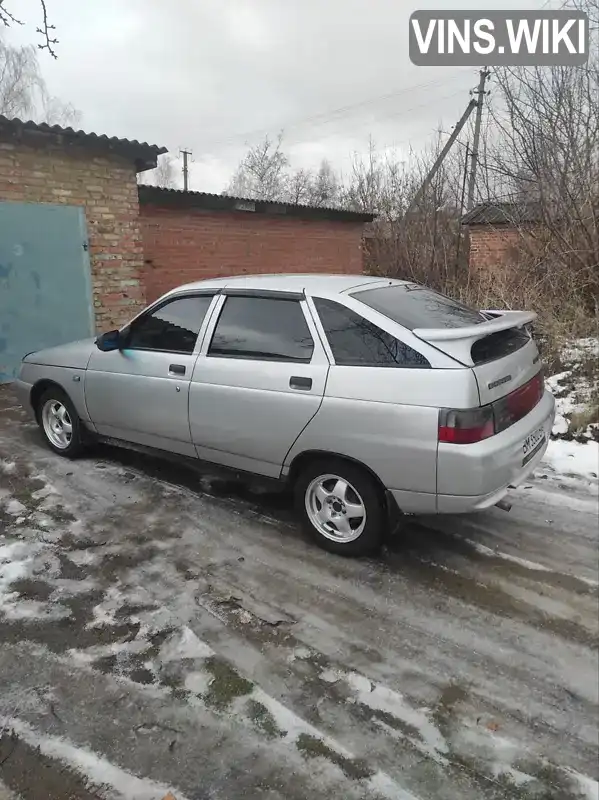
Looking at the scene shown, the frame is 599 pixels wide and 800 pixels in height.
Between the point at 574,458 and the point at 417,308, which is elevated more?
the point at 417,308

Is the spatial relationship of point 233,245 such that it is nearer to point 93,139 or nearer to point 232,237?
point 232,237

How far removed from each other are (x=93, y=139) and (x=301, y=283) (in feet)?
20.0

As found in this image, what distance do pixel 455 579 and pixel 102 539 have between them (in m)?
2.23

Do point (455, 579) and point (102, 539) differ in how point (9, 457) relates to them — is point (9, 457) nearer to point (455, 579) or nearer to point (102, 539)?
point (102, 539)

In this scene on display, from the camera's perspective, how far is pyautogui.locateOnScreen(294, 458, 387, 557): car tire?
3.13 m

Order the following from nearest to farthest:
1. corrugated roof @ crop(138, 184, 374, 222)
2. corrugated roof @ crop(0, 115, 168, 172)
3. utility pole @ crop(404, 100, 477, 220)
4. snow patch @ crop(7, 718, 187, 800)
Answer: snow patch @ crop(7, 718, 187, 800)
corrugated roof @ crop(0, 115, 168, 172)
corrugated roof @ crop(138, 184, 374, 222)
utility pole @ crop(404, 100, 477, 220)

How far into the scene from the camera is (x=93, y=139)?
791 cm

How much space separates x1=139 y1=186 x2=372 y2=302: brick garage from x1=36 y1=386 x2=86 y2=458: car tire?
215 inches

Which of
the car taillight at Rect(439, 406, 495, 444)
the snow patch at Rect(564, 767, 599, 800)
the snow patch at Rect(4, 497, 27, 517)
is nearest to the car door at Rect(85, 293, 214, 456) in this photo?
the snow patch at Rect(4, 497, 27, 517)

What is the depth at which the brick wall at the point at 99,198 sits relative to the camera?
745 cm

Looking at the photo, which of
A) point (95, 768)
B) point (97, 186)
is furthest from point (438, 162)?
point (95, 768)

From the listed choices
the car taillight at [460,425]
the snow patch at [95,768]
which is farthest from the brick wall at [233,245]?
the snow patch at [95,768]

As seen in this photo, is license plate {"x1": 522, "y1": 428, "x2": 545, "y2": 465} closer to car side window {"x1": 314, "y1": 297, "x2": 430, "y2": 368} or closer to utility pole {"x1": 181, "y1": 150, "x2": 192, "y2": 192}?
car side window {"x1": 314, "y1": 297, "x2": 430, "y2": 368}

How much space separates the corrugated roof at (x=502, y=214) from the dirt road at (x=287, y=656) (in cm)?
721
